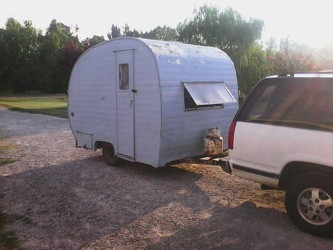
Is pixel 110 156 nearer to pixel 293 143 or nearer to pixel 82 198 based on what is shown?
pixel 82 198

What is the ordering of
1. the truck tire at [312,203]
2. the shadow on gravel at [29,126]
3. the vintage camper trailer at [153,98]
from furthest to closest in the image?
1. the shadow on gravel at [29,126]
2. the vintage camper trailer at [153,98]
3. the truck tire at [312,203]

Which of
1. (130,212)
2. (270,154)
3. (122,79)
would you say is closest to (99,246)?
(130,212)

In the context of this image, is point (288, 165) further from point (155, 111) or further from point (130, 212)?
point (155, 111)

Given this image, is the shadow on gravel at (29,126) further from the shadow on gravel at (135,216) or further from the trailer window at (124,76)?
the trailer window at (124,76)

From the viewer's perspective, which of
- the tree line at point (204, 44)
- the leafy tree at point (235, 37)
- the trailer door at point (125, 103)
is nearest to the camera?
the trailer door at point (125, 103)

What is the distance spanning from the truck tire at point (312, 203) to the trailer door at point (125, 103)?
358cm

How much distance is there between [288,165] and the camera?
439 cm

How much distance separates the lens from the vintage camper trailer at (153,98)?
21.3 ft

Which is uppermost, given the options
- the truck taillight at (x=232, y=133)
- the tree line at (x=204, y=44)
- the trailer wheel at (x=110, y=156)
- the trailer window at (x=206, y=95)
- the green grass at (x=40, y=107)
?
the tree line at (x=204, y=44)

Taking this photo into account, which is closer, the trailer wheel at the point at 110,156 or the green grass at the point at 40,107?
the trailer wheel at the point at 110,156

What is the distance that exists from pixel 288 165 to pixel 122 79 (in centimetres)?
413

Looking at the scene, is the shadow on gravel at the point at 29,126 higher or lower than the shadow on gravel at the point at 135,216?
lower

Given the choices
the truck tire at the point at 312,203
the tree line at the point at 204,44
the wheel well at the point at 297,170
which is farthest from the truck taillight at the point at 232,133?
the tree line at the point at 204,44

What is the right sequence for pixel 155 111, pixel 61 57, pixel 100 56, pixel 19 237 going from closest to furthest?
pixel 19 237
pixel 155 111
pixel 100 56
pixel 61 57
